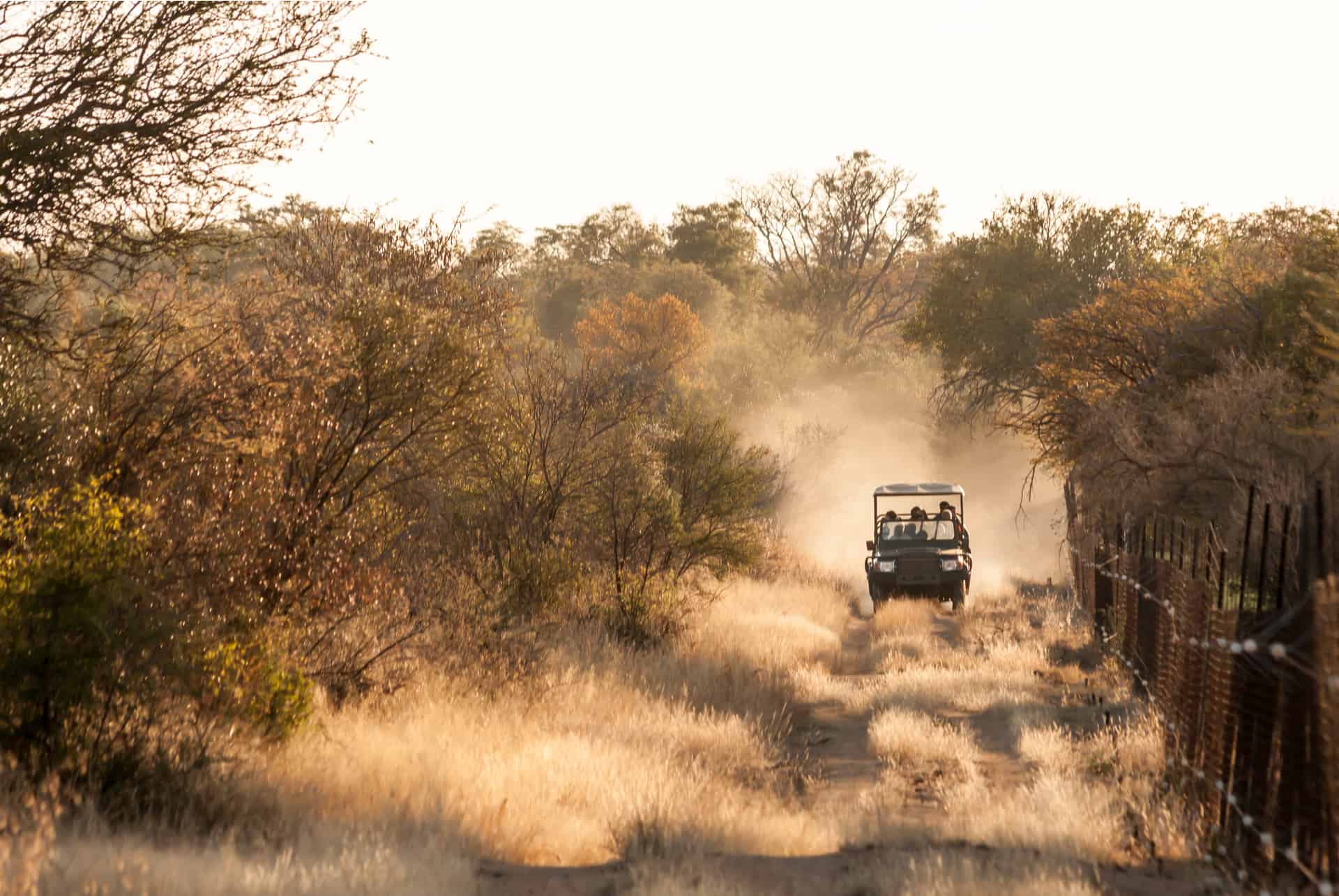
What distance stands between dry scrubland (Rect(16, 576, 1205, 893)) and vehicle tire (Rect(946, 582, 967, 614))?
342 inches

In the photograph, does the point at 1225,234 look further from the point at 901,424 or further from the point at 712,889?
the point at 712,889

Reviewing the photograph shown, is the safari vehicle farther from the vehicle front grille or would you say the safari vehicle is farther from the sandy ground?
the sandy ground

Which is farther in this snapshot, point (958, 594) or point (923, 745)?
point (958, 594)

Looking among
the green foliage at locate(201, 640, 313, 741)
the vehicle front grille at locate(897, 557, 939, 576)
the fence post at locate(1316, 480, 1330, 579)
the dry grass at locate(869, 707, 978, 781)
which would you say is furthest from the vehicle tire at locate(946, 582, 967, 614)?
the fence post at locate(1316, 480, 1330, 579)

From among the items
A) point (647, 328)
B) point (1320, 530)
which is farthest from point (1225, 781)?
point (647, 328)

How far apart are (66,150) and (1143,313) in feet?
62.3

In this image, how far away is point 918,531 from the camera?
25969mm

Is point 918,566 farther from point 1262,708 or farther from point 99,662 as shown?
point 99,662

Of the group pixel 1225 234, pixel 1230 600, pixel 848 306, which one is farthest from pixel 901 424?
pixel 1230 600

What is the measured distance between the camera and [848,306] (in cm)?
7725

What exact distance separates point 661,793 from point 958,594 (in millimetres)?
16436

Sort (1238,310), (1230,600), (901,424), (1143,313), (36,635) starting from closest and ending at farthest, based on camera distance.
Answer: (36,635), (1230,600), (1238,310), (1143,313), (901,424)

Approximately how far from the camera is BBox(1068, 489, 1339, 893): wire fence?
5492 mm

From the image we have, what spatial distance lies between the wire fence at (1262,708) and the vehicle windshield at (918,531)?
14133 millimetres
